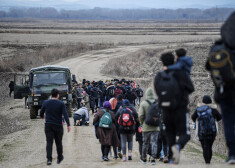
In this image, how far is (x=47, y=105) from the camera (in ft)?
Result: 33.1

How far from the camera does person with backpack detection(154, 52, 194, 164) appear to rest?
6297 mm

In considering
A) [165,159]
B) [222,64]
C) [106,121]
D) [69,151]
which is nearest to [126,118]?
[106,121]

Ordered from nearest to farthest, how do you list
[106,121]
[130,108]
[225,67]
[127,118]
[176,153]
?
[225,67] → [176,153] → [127,118] → [130,108] → [106,121]

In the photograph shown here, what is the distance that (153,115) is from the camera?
9.76 metres

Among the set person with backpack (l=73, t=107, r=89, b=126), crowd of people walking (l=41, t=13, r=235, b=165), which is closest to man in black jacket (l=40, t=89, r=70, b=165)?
crowd of people walking (l=41, t=13, r=235, b=165)

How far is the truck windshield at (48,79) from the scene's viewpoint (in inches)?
850

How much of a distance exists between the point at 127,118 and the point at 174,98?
4732mm

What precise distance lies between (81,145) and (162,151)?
12.5 feet

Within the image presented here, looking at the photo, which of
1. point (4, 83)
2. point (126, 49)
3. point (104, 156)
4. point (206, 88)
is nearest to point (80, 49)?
point (126, 49)

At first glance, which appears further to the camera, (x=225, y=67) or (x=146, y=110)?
(x=146, y=110)

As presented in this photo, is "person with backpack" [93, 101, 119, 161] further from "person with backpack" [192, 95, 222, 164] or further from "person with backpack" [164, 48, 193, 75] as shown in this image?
"person with backpack" [164, 48, 193, 75]

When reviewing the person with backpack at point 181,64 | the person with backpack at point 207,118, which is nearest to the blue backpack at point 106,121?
the person with backpack at point 207,118

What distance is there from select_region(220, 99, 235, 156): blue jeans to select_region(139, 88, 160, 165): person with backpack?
3251 mm

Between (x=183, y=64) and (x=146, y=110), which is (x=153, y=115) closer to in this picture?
(x=146, y=110)
